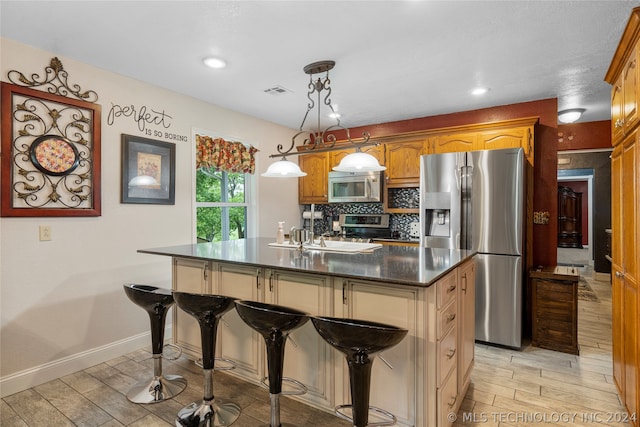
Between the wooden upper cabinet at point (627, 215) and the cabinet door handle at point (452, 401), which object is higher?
the wooden upper cabinet at point (627, 215)

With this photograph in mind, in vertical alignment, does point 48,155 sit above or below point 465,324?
above

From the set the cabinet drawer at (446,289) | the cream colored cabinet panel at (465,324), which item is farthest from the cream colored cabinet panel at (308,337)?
the cream colored cabinet panel at (465,324)

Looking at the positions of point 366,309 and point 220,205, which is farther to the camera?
point 220,205

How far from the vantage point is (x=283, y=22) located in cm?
225

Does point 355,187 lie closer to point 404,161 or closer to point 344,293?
point 404,161

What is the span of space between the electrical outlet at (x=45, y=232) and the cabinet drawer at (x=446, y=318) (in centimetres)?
291

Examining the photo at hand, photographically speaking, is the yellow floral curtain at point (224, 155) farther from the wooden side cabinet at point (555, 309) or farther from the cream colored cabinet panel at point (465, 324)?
the wooden side cabinet at point (555, 309)

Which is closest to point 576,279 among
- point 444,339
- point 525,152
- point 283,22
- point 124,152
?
point 525,152

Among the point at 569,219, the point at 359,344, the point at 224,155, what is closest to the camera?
the point at 359,344

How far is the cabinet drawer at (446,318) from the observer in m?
1.81

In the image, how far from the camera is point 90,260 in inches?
115

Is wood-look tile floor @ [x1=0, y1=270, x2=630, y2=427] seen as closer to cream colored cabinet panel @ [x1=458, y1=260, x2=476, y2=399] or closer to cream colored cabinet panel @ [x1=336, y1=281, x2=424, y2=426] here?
cream colored cabinet panel @ [x1=458, y1=260, x2=476, y2=399]

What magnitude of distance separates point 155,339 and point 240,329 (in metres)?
0.58

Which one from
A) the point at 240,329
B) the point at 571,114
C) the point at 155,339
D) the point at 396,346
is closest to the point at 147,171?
the point at 155,339
